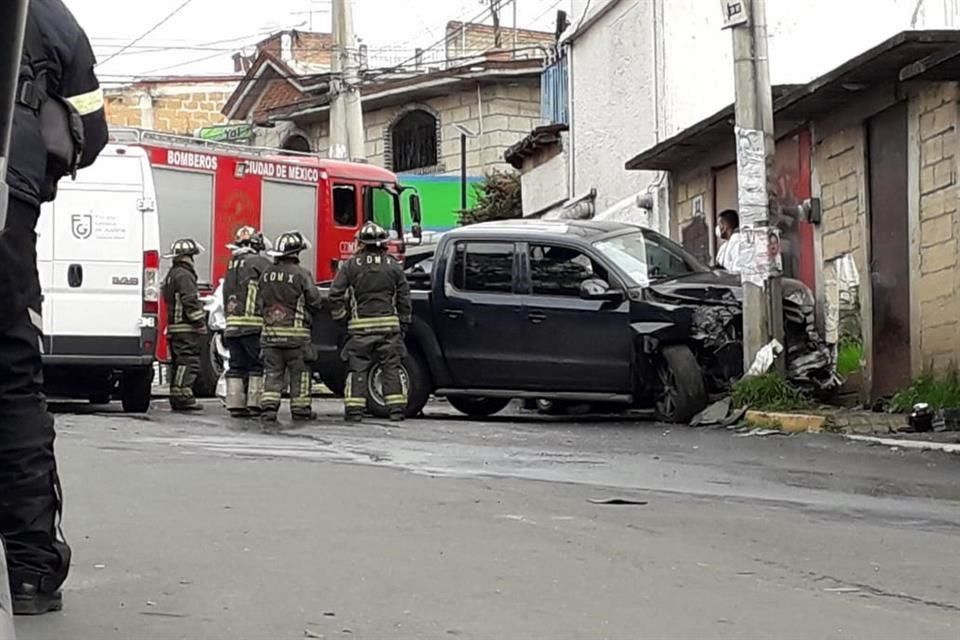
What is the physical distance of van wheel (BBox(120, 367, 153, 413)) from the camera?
14.6 metres

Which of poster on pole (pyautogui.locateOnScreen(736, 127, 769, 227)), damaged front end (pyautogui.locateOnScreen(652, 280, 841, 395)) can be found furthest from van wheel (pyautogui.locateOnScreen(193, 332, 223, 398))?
Answer: poster on pole (pyautogui.locateOnScreen(736, 127, 769, 227))

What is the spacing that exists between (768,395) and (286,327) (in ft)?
13.7

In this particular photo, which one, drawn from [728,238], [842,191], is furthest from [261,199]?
[842,191]

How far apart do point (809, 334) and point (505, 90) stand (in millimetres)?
24430

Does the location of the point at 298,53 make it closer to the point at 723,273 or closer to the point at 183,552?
the point at 723,273

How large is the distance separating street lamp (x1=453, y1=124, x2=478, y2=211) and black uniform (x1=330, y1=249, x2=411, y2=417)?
21124 millimetres

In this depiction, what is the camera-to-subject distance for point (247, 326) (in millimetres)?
14367

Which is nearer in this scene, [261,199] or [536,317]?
[536,317]

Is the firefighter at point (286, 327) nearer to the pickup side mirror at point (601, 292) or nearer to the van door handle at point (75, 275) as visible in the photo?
the van door handle at point (75, 275)

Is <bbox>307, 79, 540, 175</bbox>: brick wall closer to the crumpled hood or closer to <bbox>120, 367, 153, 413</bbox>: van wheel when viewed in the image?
<bbox>120, 367, 153, 413</bbox>: van wheel

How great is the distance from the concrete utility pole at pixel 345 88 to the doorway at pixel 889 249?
1268 centimetres

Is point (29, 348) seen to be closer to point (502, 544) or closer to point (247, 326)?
point (502, 544)

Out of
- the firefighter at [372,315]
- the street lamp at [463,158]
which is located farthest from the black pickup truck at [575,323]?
the street lamp at [463,158]

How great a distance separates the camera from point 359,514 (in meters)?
6.72
